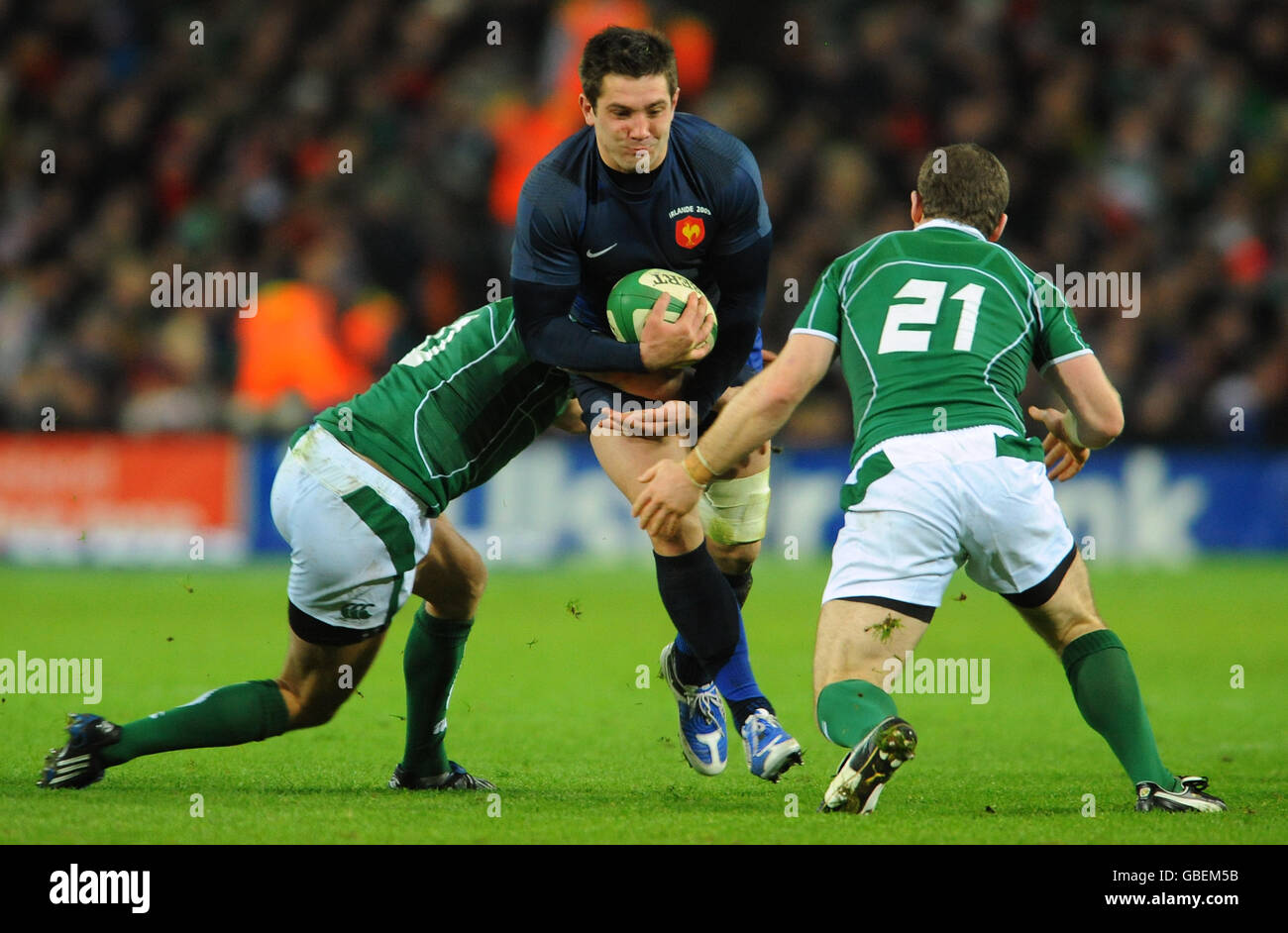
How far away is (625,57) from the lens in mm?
5000

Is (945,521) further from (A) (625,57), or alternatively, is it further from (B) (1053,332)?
(A) (625,57)

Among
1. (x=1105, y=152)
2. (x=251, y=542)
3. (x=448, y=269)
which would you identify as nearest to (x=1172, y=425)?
(x=1105, y=152)

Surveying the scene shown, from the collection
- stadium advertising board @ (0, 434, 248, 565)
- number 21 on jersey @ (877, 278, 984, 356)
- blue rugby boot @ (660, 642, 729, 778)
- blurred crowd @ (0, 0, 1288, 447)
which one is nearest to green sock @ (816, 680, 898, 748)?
blue rugby boot @ (660, 642, 729, 778)

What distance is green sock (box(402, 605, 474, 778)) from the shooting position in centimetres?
547

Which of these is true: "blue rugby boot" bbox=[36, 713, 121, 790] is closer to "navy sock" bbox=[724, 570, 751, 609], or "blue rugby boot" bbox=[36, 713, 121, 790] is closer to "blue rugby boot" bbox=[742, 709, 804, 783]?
"blue rugby boot" bbox=[742, 709, 804, 783]

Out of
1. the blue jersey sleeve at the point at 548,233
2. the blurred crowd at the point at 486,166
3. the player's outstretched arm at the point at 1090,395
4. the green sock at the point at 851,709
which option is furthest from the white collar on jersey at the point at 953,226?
the blurred crowd at the point at 486,166

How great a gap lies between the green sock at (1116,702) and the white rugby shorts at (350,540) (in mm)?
2047

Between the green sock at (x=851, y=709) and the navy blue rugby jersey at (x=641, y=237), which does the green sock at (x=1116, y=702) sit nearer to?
the green sock at (x=851, y=709)

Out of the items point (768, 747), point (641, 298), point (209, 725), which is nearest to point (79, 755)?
point (209, 725)

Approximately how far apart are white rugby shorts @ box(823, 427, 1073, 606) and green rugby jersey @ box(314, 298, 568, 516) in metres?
1.21

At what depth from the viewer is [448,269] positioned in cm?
1534

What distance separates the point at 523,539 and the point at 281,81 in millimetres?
6521

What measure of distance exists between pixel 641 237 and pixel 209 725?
204 centimetres

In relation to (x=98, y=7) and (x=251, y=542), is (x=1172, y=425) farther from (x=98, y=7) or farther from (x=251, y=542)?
(x=98, y=7)
